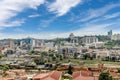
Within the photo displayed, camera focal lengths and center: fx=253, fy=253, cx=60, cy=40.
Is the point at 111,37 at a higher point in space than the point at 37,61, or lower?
higher

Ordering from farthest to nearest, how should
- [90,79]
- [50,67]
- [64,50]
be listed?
[64,50] → [50,67] → [90,79]

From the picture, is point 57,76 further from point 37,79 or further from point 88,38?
point 88,38

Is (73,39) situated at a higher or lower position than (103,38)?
lower

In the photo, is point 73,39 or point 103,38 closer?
point 73,39

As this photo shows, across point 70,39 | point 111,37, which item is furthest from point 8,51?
point 111,37

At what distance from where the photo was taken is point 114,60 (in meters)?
27.1

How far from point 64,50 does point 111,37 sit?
2274 cm

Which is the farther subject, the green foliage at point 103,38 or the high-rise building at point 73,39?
the green foliage at point 103,38

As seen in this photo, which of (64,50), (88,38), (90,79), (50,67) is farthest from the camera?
(88,38)

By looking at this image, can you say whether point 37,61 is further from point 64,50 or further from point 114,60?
point 64,50

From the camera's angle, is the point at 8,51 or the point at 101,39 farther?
the point at 101,39

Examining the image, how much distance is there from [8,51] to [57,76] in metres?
29.0

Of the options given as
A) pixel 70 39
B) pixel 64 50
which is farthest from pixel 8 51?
pixel 70 39

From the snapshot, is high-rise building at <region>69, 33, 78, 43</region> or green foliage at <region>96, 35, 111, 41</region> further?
green foliage at <region>96, 35, 111, 41</region>
